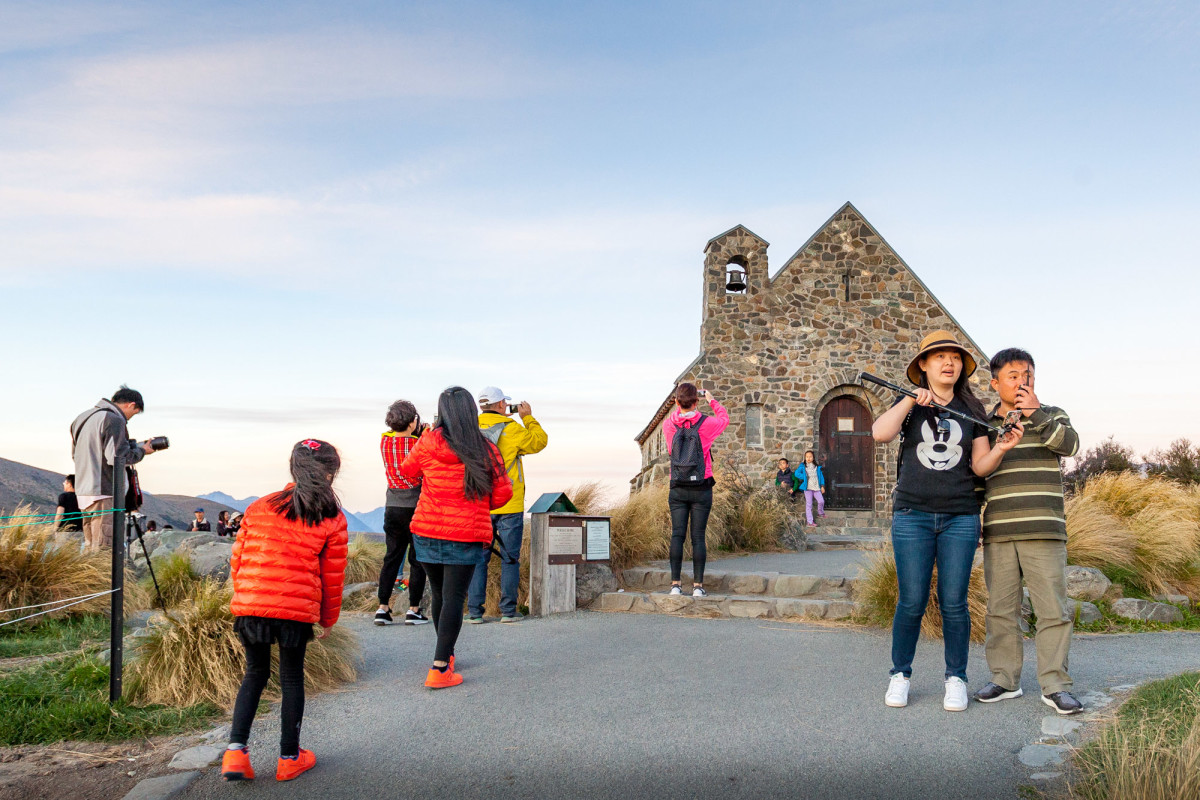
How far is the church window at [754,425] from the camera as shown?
19281 millimetres

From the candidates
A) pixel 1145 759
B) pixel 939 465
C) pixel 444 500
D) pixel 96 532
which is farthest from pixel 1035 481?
pixel 96 532

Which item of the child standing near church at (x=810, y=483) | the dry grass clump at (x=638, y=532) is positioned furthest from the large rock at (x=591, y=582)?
the child standing near church at (x=810, y=483)

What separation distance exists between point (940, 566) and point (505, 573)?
4.47 metres

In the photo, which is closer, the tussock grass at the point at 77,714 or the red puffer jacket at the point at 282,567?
the red puffer jacket at the point at 282,567

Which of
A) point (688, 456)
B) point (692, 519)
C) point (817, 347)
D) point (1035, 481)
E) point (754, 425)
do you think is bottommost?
point (692, 519)

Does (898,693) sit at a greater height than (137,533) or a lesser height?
lesser

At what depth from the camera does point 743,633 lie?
24.4 ft

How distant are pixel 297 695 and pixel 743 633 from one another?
4.48m

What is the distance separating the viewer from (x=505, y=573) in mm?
8180

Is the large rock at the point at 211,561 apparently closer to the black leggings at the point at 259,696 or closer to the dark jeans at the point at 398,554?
the dark jeans at the point at 398,554

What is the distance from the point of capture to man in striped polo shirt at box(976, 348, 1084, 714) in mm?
4777

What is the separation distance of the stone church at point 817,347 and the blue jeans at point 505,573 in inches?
439

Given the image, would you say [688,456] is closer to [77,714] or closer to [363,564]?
[77,714]

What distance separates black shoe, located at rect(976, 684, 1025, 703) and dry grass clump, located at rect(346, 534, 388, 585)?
817cm
